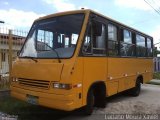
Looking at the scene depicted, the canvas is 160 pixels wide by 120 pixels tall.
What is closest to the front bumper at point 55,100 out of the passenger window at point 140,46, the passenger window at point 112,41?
the passenger window at point 112,41

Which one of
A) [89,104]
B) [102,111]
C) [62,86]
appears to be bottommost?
[102,111]

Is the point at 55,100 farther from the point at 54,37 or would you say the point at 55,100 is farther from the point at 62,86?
the point at 54,37

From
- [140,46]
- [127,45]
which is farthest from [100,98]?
[140,46]

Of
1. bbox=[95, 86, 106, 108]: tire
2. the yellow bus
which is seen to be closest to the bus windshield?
the yellow bus

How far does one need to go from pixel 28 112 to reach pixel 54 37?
7.27 ft

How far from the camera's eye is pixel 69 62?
23.2 ft

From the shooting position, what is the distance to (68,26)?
7961 mm

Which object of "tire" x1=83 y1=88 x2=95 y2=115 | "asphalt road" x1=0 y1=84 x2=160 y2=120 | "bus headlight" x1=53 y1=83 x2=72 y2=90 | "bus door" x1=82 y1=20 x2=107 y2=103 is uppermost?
"bus door" x1=82 y1=20 x2=107 y2=103

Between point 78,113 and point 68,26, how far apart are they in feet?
8.21

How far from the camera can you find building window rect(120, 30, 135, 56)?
1049 cm

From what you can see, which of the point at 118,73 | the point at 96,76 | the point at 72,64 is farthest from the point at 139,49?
the point at 72,64

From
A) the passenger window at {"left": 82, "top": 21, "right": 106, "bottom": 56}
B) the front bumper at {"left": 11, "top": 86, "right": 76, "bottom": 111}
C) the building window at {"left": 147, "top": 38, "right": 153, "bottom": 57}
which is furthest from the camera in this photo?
the building window at {"left": 147, "top": 38, "right": 153, "bottom": 57}

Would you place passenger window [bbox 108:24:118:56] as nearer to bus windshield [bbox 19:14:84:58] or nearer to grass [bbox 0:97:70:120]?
bus windshield [bbox 19:14:84:58]

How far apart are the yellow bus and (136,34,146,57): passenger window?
2626mm
